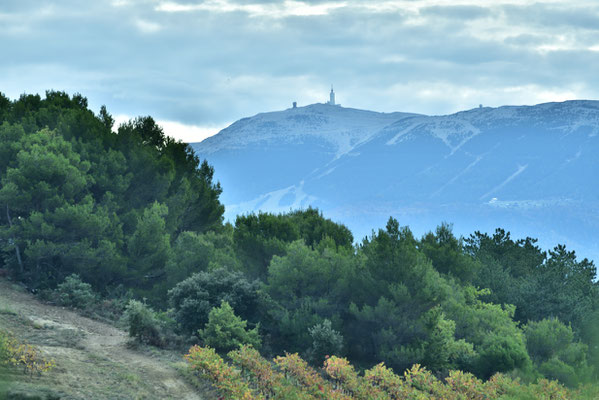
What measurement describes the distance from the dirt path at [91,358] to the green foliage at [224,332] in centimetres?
217

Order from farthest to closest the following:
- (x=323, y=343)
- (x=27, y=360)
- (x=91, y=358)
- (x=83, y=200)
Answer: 1. (x=83, y=200)
2. (x=323, y=343)
3. (x=91, y=358)
4. (x=27, y=360)

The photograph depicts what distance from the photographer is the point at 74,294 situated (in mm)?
26516

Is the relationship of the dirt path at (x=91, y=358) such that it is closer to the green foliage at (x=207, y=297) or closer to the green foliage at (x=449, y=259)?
the green foliage at (x=207, y=297)

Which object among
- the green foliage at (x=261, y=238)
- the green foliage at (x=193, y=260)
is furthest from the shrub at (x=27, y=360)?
the green foliage at (x=261, y=238)

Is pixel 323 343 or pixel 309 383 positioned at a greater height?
pixel 309 383

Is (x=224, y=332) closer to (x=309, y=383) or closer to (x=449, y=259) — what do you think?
(x=309, y=383)

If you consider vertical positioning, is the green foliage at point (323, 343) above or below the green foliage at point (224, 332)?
below

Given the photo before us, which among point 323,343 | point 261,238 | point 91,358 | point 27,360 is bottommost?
point 323,343

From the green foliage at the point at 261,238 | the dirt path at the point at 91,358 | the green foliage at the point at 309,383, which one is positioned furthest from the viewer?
the green foliage at the point at 261,238

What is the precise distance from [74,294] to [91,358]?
1010cm

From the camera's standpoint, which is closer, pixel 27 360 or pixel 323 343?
pixel 27 360

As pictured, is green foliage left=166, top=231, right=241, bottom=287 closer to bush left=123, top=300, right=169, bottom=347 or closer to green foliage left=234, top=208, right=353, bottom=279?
green foliage left=234, top=208, right=353, bottom=279

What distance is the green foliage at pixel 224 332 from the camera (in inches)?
875

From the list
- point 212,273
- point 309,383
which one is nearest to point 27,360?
point 309,383
